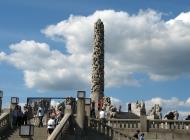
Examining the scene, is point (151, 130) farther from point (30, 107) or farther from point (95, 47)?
point (95, 47)

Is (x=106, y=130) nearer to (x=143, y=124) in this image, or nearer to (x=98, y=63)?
(x=143, y=124)

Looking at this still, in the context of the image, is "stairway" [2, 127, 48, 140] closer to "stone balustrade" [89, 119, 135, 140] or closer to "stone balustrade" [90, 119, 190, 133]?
"stone balustrade" [89, 119, 135, 140]

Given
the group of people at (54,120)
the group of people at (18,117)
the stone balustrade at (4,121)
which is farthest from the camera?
the group of people at (18,117)

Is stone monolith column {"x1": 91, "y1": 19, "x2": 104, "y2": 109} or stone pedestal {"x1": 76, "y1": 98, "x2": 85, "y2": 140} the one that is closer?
stone pedestal {"x1": 76, "y1": 98, "x2": 85, "y2": 140}

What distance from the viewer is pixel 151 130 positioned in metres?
32.1

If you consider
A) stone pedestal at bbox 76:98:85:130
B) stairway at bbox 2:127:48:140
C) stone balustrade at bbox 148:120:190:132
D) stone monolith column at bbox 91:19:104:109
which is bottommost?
stairway at bbox 2:127:48:140

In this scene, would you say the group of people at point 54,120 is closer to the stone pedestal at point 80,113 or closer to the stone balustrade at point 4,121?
the stone pedestal at point 80,113

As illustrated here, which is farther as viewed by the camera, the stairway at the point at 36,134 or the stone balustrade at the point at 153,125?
the stone balustrade at the point at 153,125

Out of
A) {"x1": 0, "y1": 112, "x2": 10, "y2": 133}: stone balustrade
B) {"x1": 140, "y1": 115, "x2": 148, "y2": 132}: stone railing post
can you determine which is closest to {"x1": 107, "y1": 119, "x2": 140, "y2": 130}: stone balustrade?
{"x1": 140, "y1": 115, "x2": 148, "y2": 132}: stone railing post

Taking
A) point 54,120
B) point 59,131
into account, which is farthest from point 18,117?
point 59,131

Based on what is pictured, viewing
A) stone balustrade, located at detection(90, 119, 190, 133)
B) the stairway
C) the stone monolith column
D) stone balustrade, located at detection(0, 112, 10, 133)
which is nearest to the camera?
the stairway

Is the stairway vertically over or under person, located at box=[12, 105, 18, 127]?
under

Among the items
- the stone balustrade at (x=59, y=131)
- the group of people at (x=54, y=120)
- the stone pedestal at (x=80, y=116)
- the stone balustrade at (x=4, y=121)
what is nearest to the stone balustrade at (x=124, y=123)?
the stone pedestal at (x=80, y=116)

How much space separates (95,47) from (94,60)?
1715 millimetres
